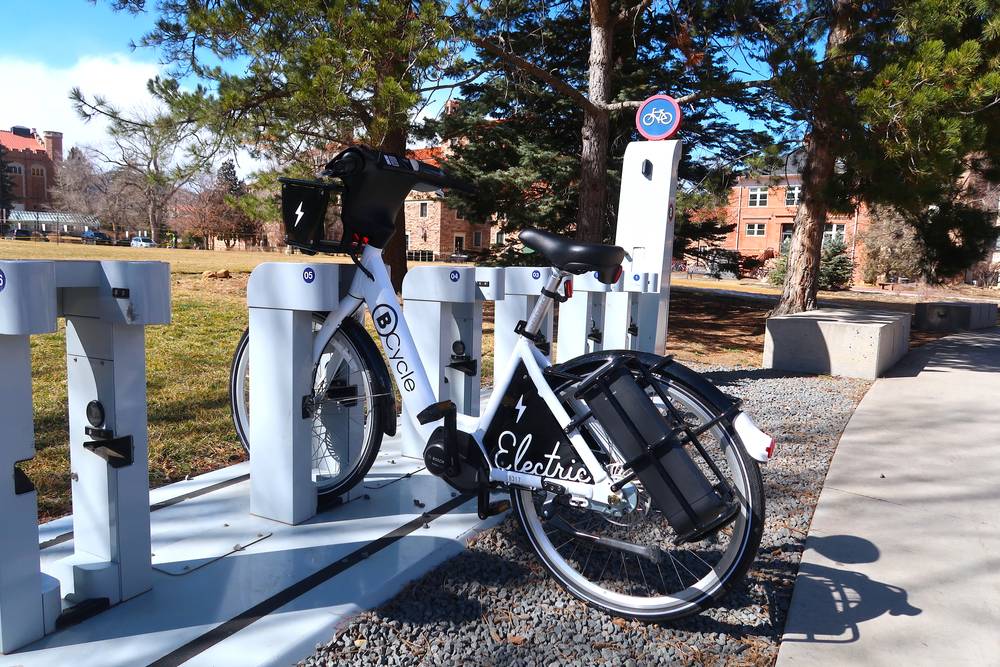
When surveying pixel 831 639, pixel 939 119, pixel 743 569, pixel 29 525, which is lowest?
pixel 831 639

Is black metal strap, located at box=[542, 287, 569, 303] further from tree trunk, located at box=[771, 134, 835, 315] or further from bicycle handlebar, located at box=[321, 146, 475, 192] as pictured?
tree trunk, located at box=[771, 134, 835, 315]

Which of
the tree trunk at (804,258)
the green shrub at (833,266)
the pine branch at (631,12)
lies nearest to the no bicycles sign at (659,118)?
the pine branch at (631,12)

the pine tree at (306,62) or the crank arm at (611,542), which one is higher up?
the pine tree at (306,62)

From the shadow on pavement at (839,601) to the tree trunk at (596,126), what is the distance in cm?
755

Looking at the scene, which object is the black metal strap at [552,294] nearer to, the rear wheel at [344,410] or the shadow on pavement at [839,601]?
the rear wheel at [344,410]

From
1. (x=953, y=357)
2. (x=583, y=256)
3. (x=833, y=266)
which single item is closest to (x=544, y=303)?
(x=583, y=256)

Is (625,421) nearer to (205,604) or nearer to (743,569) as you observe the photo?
(743,569)

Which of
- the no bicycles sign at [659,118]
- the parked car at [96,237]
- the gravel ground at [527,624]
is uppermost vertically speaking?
the parked car at [96,237]

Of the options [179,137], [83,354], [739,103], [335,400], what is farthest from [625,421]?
[739,103]

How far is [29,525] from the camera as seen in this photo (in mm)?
1872

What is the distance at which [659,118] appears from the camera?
18.1 ft

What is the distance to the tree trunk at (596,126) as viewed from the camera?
9570 millimetres

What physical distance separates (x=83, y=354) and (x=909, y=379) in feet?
24.3

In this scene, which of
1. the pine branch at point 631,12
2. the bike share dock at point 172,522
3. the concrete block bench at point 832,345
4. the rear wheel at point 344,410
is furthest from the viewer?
the pine branch at point 631,12
